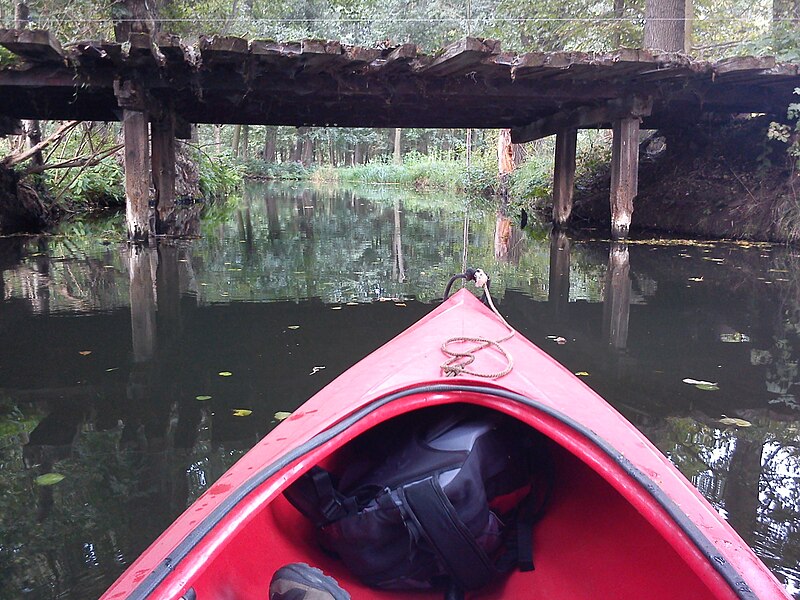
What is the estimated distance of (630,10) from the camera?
16.2 metres

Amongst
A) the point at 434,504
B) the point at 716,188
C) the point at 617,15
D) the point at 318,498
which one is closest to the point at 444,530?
the point at 434,504

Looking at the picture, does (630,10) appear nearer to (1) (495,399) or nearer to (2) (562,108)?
(2) (562,108)

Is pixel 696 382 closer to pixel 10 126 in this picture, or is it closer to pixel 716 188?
pixel 716 188

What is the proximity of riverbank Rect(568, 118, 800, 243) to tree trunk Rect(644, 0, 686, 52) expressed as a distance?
5.39 ft

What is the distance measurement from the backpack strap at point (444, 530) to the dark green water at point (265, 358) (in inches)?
39.3

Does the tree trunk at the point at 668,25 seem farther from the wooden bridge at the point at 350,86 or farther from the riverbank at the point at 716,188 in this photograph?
the riverbank at the point at 716,188

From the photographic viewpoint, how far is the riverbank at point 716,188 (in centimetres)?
1059

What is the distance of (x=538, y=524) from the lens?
81.3 inches

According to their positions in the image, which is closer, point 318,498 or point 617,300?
point 318,498

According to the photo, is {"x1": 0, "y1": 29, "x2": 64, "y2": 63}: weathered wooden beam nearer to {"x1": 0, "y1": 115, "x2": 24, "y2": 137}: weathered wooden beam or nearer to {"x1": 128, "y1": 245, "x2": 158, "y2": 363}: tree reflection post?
{"x1": 128, "y1": 245, "x2": 158, "y2": 363}: tree reflection post

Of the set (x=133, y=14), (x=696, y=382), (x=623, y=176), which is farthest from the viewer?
(x=133, y=14)

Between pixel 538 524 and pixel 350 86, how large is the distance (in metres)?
8.12

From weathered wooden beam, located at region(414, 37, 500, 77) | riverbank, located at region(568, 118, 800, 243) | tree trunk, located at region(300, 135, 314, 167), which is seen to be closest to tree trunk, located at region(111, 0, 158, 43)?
weathered wooden beam, located at region(414, 37, 500, 77)

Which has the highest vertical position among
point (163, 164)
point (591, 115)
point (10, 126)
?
point (591, 115)
